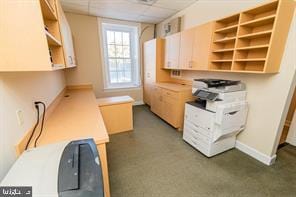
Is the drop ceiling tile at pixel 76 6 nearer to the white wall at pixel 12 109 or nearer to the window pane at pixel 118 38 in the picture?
the window pane at pixel 118 38

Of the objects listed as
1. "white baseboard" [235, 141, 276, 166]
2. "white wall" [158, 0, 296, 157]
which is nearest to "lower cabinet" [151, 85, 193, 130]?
"white wall" [158, 0, 296, 157]

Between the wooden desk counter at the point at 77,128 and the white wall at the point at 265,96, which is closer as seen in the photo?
the wooden desk counter at the point at 77,128

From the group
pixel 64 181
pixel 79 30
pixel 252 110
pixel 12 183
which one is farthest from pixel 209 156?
pixel 79 30

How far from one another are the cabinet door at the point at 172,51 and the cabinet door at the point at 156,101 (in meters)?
0.69

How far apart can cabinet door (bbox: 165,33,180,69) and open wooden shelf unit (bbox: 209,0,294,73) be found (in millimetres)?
955

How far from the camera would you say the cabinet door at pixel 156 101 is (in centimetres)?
352

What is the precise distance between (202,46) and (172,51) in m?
0.95

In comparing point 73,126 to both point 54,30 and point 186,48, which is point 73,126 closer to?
point 54,30

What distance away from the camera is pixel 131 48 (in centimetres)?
443

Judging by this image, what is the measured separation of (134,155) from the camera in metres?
2.24

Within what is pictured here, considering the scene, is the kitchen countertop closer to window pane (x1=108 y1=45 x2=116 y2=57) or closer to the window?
the window

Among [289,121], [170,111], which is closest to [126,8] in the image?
[170,111]

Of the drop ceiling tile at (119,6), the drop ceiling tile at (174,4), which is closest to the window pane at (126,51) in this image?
the drop ceiling tile at (119,6)

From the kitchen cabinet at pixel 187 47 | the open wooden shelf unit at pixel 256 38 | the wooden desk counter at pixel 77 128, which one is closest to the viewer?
the wooden desk counter at pixel 77 128
